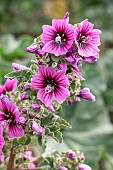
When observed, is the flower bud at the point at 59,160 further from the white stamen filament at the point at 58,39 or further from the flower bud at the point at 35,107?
the white stamen filament at the point at 58,39

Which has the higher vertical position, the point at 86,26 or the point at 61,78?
the point at 86,26

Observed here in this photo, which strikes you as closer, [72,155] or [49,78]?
[49,78]

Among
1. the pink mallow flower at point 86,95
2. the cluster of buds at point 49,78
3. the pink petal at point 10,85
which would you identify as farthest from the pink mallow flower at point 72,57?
the pink petal at point 10,85

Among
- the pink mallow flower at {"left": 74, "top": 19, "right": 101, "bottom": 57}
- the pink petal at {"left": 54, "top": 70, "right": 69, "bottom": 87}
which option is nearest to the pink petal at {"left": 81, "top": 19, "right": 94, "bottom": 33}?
the pink mallow flower at {"left": 74, "top": 19, "right": 101, "bottom": 57}

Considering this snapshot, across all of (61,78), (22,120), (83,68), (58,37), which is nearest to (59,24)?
(58,37)

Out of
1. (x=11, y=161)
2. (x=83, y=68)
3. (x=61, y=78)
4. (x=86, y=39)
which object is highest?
(x=83, y=68)

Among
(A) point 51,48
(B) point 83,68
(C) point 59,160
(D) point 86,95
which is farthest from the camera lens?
(B) point 83,68

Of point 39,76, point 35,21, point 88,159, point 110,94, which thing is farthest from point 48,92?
point 35,21

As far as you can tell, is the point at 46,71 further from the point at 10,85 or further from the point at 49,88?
the point at 10,85
